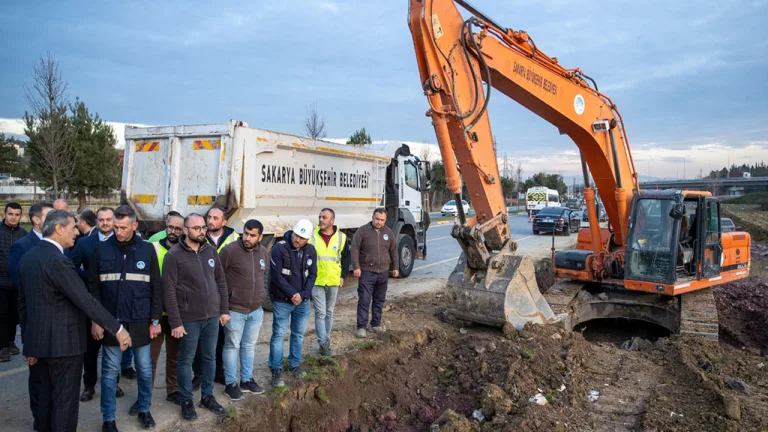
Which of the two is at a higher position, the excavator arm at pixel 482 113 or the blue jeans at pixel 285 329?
the excavator arm at pixel 482 113

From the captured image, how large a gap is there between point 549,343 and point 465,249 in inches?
60.7

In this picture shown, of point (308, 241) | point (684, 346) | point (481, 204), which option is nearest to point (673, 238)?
point (684, 346)

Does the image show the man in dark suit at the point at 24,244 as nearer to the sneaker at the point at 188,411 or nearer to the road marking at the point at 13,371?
the road marking at the point at 13,371

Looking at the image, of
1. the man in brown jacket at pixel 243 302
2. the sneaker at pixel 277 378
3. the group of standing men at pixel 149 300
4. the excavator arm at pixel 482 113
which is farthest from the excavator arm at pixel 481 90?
the sneaker at pixel 277 378

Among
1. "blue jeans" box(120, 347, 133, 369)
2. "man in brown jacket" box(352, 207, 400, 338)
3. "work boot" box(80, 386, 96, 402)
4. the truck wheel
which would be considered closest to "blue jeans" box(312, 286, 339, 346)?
"man in brown jacket" box(352, 207, 400, 338)

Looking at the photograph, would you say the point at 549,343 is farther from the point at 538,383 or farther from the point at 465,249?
the point at 465,249

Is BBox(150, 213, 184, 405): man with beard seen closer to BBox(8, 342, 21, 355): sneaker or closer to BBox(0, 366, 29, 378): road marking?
BBox(0, 366, 29, 378): road marking

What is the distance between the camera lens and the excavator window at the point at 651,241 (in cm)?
802

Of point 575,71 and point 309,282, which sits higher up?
point 575,71

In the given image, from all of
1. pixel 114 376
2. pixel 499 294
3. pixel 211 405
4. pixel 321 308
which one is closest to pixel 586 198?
pixel 499 294

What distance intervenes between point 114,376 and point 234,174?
4.57 m

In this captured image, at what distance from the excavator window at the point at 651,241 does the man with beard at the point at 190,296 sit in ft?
20.9

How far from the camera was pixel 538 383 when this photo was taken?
222 inches

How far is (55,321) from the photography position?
12.7 feet
